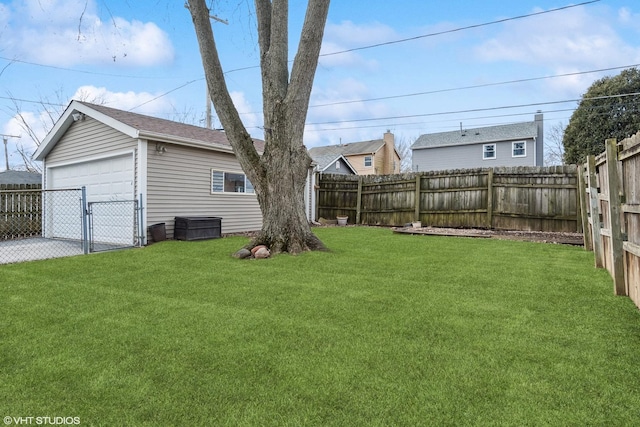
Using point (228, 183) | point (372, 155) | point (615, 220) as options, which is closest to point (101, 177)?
point (228, 183)

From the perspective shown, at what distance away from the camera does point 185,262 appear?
573 cm

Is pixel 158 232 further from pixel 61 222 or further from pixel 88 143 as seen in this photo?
pixel 61 222

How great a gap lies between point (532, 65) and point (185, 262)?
17254 mm

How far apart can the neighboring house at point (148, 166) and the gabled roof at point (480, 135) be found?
17.3 m

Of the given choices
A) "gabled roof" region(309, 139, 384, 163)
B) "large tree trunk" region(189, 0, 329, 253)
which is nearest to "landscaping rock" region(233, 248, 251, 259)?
"large tree trunk" region(189, 0, 329, 253)

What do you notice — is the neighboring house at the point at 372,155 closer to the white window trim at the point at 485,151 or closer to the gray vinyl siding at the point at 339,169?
the gray vinyl siding at the point at 339,169

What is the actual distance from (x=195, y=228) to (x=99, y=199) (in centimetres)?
284

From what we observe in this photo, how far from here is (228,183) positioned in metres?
10.5

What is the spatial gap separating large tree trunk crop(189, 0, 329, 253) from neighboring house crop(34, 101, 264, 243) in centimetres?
273

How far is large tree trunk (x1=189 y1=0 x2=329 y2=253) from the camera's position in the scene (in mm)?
6348

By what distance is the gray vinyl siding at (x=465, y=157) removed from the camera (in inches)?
852

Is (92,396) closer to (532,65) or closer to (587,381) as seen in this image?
(587,381)

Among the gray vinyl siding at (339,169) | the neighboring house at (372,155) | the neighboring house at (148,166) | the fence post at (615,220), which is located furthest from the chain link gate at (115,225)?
the neighboring house at (372,155)

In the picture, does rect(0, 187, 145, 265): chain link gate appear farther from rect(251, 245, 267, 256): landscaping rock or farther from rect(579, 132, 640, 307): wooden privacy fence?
rect(579, 132, 640, 307): wooden privacy fence
